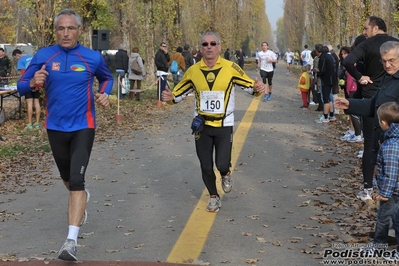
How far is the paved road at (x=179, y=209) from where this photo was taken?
663cm

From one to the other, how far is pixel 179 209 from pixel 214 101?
4.56 ft

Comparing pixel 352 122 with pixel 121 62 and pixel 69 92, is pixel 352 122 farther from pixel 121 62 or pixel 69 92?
pixel 121 62

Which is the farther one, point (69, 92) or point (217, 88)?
point (217, 88)

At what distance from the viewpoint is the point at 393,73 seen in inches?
277

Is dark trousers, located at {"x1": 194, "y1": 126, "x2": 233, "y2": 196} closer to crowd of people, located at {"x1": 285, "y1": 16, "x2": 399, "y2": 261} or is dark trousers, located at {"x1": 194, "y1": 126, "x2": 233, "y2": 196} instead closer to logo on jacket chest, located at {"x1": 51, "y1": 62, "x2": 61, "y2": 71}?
crowd of people, located at {"x1": 285, "y1": 16, "x2": 399, "y2": 261}

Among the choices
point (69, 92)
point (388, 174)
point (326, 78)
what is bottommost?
point (326, 78)

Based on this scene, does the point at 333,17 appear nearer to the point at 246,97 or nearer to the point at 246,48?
the point at 246,97

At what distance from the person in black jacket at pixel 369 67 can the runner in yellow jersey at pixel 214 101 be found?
1461 millimetres

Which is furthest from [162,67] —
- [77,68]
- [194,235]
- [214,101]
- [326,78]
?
[77,68]

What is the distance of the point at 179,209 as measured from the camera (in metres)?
8.47

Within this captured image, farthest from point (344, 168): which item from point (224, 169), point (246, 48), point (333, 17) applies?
point (246, 48)

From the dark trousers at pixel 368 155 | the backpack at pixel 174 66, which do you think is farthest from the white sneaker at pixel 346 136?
the backpack at pixel 174 66

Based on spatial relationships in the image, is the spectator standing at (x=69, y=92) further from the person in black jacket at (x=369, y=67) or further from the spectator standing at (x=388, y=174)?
the person in black jacket at (x=369, y=67)

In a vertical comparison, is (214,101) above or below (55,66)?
below
